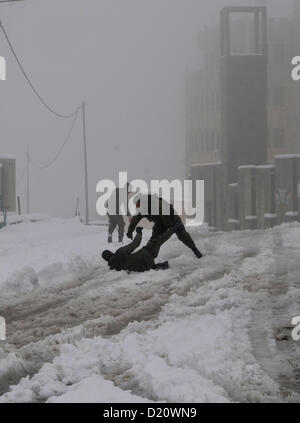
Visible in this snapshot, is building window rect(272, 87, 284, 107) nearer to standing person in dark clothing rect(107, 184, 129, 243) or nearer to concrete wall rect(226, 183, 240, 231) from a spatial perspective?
concrete wall rect(226, 183, 240, 231)

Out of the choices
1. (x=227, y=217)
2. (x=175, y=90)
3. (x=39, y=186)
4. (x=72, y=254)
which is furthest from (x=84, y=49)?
(x=72, y=254)

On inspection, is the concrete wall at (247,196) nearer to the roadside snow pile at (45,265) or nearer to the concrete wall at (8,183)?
the concrete wall at (8,183)

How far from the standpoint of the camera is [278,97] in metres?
70.2

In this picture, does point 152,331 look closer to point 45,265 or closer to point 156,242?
point 156,242

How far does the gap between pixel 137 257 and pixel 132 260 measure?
105 mm

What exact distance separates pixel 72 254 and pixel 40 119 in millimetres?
144407

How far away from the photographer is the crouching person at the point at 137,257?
512 inches

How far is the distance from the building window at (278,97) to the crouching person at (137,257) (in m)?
58.5

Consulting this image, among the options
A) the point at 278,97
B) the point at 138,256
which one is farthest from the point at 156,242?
the point at 278,97

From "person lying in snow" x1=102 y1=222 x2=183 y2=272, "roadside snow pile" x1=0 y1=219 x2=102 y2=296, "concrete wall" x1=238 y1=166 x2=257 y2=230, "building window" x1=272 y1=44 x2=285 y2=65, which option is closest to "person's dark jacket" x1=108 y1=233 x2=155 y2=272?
"person lying in snow" x1=102 y1=222 x2=183 y2=272

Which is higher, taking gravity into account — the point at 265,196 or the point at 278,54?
the point at 278,54

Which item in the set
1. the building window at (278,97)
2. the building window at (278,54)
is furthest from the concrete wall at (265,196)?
the building window at (278,54)

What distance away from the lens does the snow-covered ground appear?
5746 mm

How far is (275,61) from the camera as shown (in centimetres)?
7038
